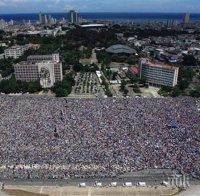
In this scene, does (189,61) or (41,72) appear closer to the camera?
(41,72)

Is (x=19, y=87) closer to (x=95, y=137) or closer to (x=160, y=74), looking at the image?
(x=95, y=137)

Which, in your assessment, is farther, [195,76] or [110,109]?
[195,76]

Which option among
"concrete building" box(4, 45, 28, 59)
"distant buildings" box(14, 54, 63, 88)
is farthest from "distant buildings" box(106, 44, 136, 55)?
"distant buildings" box(14, 54, 63, 88)

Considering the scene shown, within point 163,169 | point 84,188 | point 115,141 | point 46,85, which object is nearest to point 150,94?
point 46,85

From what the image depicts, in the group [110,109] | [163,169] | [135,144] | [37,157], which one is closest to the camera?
[163,169]

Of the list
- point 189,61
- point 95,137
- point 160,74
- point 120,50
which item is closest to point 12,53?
point 120,50

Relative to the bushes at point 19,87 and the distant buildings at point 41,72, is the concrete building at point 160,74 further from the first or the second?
the bushes at point 19,87

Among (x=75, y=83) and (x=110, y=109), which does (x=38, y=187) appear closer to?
(x=110, y=109)

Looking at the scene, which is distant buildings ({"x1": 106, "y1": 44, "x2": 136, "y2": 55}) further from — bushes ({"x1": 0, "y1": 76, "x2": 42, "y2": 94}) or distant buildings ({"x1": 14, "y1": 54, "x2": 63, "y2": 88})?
bushes ({"x1": 0, "y1": 76, "x2": 42, "y2": 94})
